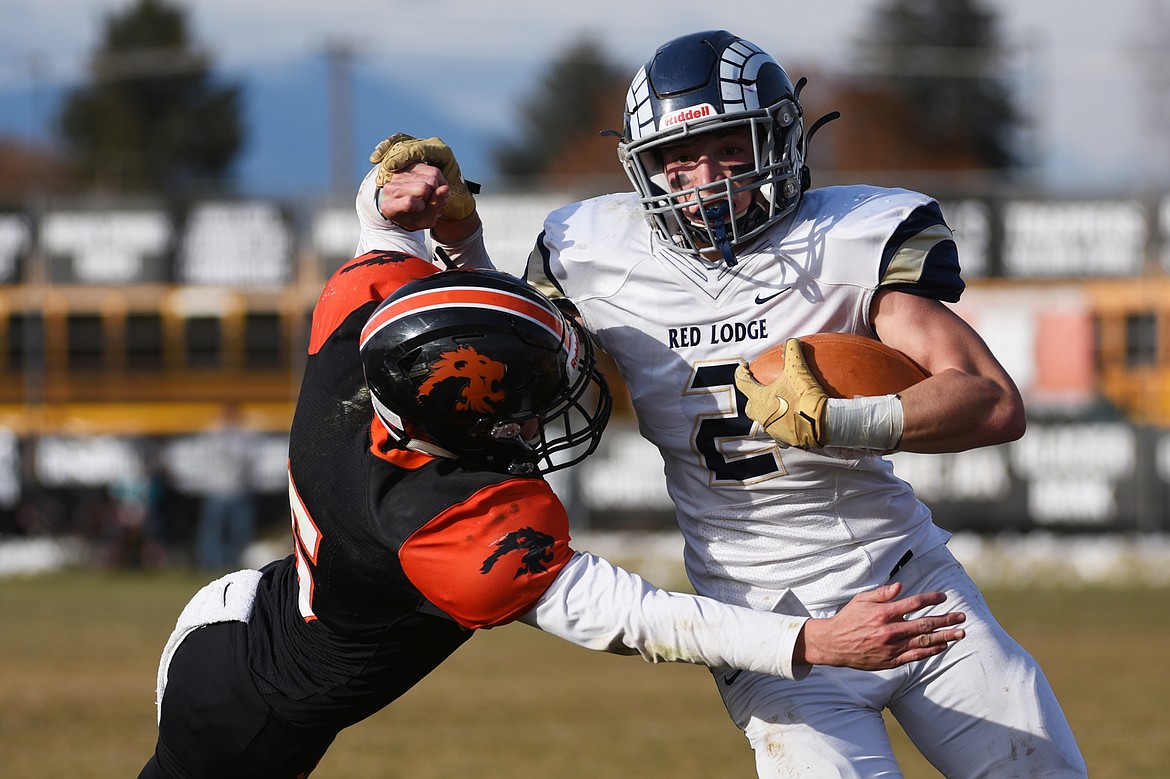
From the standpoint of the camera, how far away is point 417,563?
3131 millimetres

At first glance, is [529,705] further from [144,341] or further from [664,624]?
[144,341]

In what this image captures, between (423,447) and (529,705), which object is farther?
(529,705)

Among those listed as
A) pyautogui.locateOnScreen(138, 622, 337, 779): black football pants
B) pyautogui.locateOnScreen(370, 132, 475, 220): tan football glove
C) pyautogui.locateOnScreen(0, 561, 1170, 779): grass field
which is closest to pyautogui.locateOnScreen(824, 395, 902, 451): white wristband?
pyautogui.locateOnScreen(370, 132, 475, 220): tan football glove

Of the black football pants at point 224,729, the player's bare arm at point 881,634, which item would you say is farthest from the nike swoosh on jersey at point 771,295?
the black football pants at point 224,729

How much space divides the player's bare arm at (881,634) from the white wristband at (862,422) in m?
0.32

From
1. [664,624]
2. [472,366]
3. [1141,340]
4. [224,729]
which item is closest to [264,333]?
[1141,340]

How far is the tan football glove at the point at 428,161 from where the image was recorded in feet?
12.4

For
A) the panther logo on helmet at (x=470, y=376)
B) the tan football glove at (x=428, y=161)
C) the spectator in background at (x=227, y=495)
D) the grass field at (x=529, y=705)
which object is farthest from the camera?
the spectator in background at (x=227, y=495)

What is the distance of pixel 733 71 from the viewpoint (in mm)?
3492

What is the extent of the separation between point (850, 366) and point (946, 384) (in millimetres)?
209

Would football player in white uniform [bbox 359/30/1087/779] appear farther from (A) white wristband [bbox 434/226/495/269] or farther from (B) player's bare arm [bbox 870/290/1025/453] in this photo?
(A) white wristband [bbox 434/226/495/269]

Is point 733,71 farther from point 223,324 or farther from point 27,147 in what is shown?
point 27,147

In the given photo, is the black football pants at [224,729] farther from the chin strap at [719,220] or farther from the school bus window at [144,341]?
the school bus window at [144,341]

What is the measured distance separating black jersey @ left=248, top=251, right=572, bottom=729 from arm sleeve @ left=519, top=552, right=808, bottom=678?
72mm
